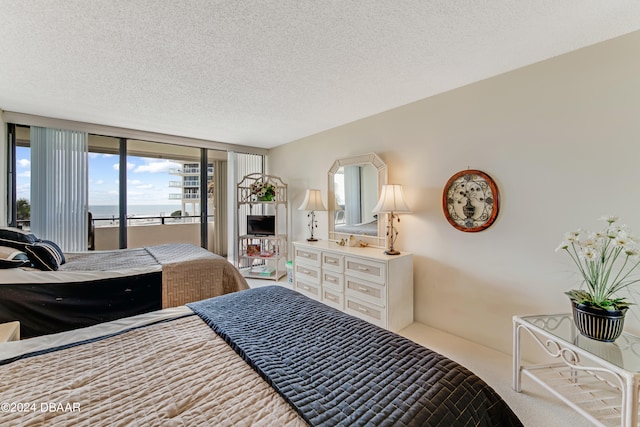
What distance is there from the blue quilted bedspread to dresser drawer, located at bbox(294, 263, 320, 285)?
1.86 m

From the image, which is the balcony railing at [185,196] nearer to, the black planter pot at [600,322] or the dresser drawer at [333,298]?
the dresser drawer at [333,298]


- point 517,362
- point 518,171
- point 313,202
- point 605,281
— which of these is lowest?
point 517,362

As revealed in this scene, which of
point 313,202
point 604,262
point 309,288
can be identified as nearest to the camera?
point 604,262

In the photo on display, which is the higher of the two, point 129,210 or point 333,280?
point 129,210

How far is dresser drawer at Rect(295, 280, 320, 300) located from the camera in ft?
11.0

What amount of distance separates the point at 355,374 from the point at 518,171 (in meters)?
2.14

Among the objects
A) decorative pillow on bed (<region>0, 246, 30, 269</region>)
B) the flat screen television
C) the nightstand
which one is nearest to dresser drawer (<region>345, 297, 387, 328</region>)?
the flat screen television

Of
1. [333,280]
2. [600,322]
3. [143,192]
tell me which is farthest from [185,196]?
[600,322]

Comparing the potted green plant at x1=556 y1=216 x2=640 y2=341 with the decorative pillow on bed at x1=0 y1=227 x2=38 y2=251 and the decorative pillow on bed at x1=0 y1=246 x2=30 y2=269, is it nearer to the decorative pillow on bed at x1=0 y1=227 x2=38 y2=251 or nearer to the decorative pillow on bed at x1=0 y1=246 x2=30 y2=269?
the decorative pillow on bed at x1=0 y1=246 x2=30 y2=269

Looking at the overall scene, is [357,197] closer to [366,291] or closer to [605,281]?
[366,291]

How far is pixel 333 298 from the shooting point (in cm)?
314

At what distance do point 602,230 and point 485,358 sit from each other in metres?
1.28

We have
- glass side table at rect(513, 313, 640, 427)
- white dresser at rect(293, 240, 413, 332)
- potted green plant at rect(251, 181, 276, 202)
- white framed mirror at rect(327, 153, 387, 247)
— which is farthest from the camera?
potted green plant at rect(251, 181, 276, 202)

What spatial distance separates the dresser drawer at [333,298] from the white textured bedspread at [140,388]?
198cm
